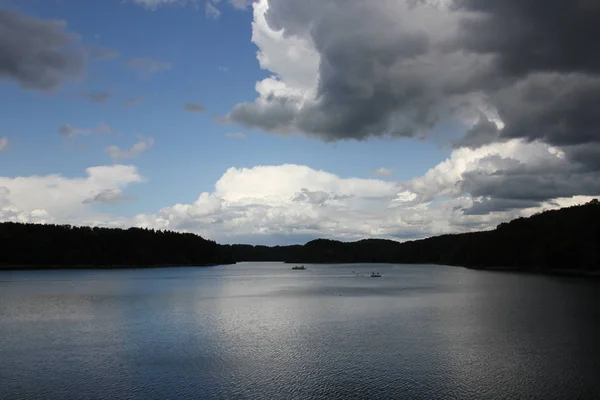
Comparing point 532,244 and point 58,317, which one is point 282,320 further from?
point 532,244

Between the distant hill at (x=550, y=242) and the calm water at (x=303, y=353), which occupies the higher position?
the distant hill at (x=550, y=242)

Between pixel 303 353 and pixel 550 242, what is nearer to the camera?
pixel 303 353

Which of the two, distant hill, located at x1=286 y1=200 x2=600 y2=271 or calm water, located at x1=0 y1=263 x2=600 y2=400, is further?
distant hill, located at x1=286 y1=200 x2=600 y2=271

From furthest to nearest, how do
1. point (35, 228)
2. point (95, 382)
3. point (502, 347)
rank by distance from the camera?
1. point (35, 228)
2. point (502, 347)
3. point (95, 382)

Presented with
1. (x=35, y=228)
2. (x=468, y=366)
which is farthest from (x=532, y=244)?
(x=35, y=228)

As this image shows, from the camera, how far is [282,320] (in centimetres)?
4831

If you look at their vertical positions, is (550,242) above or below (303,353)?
above

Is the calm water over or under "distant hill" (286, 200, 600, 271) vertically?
under

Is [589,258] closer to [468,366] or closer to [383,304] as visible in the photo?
[383,304]

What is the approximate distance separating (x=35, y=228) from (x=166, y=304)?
145218mm

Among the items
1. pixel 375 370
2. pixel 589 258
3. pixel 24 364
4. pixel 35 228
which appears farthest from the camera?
pixel 35 228

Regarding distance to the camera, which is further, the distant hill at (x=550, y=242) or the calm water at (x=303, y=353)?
the distant hill at (x=550, y=242)

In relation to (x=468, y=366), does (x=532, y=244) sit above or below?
above

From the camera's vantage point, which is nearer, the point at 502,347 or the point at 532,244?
the point at 502,347
